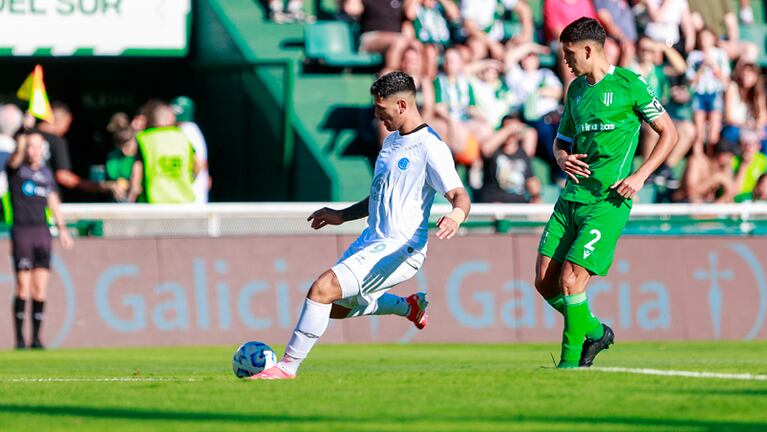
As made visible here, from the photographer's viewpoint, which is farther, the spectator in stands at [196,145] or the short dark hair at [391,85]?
the spectator in stands at [196,145]

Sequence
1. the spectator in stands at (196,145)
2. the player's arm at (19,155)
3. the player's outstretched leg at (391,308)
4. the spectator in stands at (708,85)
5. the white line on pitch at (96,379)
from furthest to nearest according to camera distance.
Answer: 1. the spectator in stands at (708,85)
2. the spectator in stands at (196,145)
3. the player's arm at (19,155)
4. the player's outstretched leg at (391,308)
5. the white line on pitch at (96,379)

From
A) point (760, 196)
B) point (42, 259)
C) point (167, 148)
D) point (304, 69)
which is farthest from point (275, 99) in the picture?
point (760, 196)

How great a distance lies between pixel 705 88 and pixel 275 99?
6.02m

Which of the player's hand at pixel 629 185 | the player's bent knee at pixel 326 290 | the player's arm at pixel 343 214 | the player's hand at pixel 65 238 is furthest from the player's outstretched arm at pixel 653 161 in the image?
the player's hand at pixel 65 238

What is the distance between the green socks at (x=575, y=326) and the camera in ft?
32.9

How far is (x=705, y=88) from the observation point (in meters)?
22.1

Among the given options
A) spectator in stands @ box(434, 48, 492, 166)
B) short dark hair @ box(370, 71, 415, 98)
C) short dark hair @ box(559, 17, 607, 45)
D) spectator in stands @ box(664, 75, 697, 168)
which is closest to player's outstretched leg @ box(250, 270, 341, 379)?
short dark hair @ box(370, 71, 415, 98)

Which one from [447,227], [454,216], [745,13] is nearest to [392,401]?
[447,227]

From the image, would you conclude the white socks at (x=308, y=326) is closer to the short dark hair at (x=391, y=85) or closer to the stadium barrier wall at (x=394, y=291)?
the short dark hair at (x=391, y=85)

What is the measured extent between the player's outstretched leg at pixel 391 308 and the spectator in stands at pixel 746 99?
12520mm

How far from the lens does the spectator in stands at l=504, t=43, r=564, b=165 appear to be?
21.0m

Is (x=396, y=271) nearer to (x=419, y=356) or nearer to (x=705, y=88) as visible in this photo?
(x=419, y=356)

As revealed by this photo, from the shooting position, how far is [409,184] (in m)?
9.71

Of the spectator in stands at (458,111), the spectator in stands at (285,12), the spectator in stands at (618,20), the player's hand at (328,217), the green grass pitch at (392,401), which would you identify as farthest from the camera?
the spectator in stands at (618,20)
